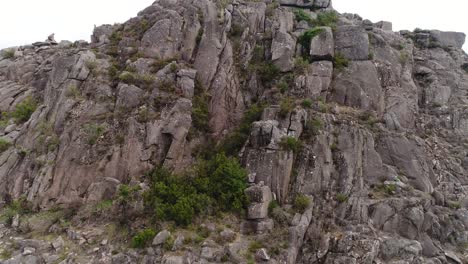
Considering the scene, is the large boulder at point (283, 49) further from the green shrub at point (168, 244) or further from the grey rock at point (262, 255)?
the green shrub at point (168, 244)

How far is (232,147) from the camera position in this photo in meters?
24.9

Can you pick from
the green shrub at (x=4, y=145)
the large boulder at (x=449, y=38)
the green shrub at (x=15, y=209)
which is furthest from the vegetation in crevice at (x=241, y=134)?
the large boulder at (x=449, y=38)

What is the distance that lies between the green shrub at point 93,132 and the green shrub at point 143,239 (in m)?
7.19

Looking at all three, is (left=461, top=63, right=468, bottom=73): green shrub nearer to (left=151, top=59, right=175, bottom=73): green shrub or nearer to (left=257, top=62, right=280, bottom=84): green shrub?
(left=257, top=62, right=280, bottom=84): green shrub

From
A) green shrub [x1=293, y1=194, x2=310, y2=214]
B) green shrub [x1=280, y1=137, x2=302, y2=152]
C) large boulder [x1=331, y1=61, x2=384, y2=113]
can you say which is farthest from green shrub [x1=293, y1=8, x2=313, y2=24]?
green shrub [x1=293, y1=194, x2=310, y2=214]

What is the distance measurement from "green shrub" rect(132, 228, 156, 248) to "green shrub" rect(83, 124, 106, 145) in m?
7.19

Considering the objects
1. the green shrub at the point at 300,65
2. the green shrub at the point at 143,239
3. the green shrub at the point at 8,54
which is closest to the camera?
the green shrub at the point at 143,239

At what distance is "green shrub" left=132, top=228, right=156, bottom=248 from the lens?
64.5ft

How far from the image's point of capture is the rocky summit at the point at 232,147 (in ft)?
67.7

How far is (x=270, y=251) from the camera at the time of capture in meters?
19.6

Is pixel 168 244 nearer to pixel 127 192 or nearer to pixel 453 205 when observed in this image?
pixel 127 192

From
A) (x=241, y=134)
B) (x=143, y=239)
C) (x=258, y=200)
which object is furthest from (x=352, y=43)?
(x=143, y=239)

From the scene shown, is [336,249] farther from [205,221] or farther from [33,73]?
[33,73]

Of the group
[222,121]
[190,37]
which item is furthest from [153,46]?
[222,121]
